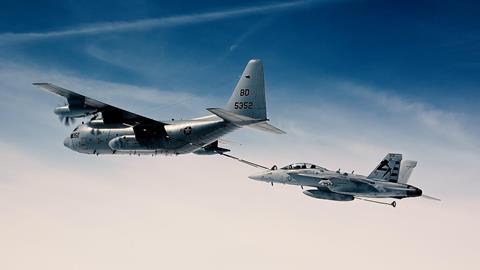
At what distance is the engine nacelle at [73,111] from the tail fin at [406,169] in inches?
1473

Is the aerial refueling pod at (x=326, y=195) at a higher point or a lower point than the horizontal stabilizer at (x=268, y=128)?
lower

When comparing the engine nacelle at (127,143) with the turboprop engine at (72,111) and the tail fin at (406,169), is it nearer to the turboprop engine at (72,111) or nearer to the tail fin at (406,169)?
the turboprop engine at (72,111)

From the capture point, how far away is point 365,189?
50.7 m

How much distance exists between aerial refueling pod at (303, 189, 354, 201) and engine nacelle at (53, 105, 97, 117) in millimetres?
22446

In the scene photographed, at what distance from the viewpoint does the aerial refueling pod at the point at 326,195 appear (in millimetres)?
49250

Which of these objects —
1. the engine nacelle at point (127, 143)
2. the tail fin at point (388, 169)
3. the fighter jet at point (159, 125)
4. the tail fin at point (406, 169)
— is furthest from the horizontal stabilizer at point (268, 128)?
the tail fin at point (406, 169)

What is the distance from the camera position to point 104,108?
4125 centimetres

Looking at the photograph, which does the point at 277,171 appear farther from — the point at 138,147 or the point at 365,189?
the point at 138,147

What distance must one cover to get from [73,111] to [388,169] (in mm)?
35338

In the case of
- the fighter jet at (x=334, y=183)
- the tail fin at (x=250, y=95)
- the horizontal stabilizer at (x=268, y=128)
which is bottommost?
the fighter jet at (x=334, y=183)

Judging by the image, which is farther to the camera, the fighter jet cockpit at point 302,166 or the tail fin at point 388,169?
the tail fin at point 388,169

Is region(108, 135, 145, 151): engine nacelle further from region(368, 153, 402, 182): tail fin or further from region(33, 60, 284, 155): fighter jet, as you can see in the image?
region(368, 153, 402, 182): tail fin

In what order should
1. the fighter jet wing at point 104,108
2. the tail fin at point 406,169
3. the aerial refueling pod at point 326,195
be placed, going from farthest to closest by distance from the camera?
1. the tail fin at point 406,169
2. the aerial refueling pod at point 326,195
3. the fighter jet wing at point 104,108

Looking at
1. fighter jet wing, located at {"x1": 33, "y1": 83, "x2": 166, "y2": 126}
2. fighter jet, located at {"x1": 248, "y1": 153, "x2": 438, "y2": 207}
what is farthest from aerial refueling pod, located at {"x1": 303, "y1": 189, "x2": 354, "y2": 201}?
fighter jet wing, located at {"x1": 33, "y1": 83, "x2": 166, "y2": 126}
